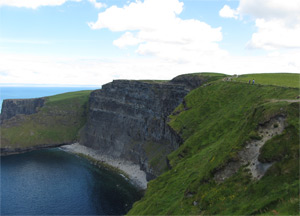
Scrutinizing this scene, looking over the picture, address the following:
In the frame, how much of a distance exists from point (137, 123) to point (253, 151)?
442ft

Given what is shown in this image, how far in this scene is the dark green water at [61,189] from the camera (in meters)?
92.3

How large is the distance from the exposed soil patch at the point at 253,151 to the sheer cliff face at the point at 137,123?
85962 millimetres

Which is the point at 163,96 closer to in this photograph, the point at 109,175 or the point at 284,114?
the point at 109,175

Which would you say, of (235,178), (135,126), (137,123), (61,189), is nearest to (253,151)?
(235,178)

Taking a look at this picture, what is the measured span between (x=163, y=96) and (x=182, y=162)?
93.6 meters

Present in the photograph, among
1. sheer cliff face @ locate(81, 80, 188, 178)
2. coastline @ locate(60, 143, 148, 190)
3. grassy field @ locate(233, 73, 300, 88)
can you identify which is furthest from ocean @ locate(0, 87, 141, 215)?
grassy field @ locate(233, 73, 300, 88)

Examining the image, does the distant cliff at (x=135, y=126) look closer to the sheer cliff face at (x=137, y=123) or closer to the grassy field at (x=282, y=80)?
the sheer cliff face at (x=137, y=123)

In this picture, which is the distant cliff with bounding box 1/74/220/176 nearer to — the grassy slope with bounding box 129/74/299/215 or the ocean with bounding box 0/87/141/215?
the ocean with bounding box 0/87/141/215

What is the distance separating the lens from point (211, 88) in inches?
3533

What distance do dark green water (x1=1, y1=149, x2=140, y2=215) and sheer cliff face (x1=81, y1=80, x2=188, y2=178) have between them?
73.3 feet

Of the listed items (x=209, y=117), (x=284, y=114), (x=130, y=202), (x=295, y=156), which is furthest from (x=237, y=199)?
(x=130, y=202)

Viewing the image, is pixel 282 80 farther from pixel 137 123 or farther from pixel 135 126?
pixel 135 126

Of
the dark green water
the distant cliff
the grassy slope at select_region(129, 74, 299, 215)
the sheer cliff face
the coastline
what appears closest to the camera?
the grassy slope at select_region(129, 74, 299, 215)

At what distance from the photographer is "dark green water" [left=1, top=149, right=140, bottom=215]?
92.3 m
